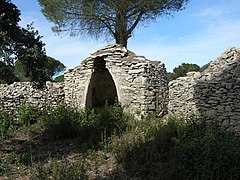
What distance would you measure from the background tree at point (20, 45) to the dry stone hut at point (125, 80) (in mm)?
3632

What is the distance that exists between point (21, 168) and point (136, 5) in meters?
9.27

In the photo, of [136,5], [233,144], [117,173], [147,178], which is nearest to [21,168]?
[117,173]

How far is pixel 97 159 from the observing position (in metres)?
6.44

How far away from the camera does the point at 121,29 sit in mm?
14469

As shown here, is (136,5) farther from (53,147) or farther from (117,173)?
(117,173)

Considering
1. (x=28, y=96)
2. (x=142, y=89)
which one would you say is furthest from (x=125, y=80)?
(x=28, y=96)

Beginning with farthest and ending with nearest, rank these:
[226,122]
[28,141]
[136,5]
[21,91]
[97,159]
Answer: [136,5], [21,91], [28,141], [226,122], [97,159]

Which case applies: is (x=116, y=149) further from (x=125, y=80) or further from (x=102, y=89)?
(x=102, y=89)

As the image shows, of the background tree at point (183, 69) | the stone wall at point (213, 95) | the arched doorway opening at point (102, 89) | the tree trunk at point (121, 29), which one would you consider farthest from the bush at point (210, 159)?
the background tree at point (183, 69)

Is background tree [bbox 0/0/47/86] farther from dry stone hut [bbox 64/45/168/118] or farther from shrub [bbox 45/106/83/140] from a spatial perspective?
dry stone hut [bbox 64/45/168/118]

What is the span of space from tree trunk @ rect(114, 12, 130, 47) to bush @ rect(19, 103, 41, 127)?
5514 mm

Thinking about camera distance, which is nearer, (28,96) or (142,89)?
(142,89)

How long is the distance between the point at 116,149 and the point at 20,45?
2.95 metres

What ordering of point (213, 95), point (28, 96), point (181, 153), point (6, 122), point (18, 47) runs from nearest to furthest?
point (181, 153)
point (18, 47)
point (213, 95)
point (6, 122)
point (28, 96)
